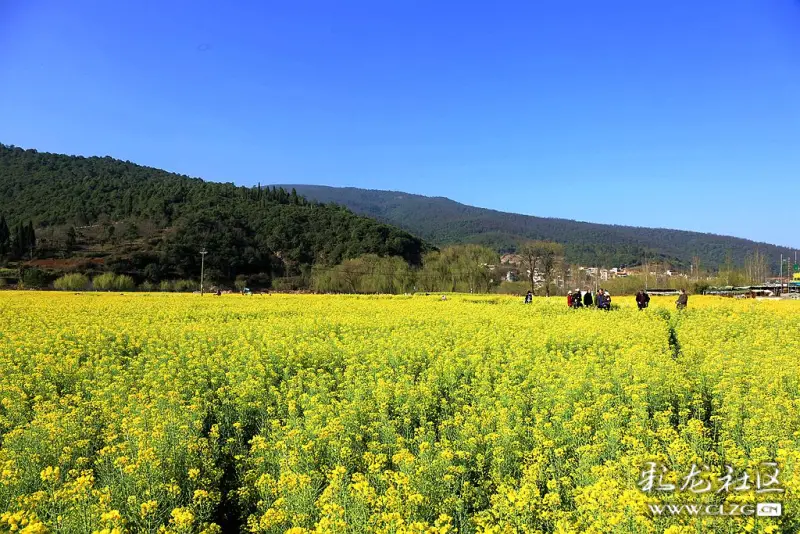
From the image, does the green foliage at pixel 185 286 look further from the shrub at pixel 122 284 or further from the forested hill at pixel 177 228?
the shrub at pixel 122 284

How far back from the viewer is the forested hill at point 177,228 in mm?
85812

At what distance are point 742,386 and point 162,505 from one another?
8990 millimetres

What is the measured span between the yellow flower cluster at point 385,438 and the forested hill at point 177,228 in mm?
77569

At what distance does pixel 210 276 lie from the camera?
86125 millimetres

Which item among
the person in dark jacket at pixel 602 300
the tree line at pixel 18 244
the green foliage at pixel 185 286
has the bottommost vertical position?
the green foliage at pixel 185 286

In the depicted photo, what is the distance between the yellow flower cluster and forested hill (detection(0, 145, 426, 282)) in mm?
77569

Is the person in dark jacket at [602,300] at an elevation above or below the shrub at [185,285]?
above

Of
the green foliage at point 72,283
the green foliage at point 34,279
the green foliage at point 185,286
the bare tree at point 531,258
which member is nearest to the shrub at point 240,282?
the green foliage at point 185,286

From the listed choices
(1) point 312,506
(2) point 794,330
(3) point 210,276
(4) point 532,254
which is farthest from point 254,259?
(1) point 312,506

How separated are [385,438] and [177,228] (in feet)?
314

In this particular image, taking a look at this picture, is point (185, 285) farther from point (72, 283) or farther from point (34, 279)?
point (34, 279)

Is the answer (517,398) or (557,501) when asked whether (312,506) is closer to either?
(557,501)

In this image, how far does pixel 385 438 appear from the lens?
667 centimetres

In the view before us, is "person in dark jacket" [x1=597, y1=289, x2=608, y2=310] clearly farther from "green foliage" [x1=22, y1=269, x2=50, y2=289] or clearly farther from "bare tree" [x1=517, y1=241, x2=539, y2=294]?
"green foliage" [x1=22, y1=269, x2=50, y2=289]
